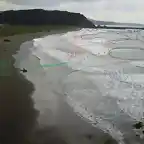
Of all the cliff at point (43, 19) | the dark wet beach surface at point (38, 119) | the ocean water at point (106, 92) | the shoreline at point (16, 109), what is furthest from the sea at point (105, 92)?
the cliff at point (43, 19)

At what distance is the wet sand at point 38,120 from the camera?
5.82 meters

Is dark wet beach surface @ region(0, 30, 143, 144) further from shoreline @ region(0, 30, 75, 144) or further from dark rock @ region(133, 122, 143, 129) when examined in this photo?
dark rock @ region(133, 122, 143, 129)

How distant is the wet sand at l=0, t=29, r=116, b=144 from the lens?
19.1 ft

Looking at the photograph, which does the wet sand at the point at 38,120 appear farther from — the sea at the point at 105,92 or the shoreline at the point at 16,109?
the sea at the point at 105,92

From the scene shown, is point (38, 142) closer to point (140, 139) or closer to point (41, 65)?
point (140, 139)

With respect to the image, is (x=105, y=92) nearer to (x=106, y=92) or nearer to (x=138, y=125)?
(x=106, y=92)

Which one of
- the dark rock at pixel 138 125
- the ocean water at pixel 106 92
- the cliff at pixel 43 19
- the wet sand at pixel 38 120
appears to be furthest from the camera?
the cliff at pixel 43 19

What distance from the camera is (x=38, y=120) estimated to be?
6.79 meters

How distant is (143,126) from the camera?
269 inches

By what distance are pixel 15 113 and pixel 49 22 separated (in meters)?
66.9

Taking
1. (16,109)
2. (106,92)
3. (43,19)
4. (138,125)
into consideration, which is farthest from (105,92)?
(43,19)

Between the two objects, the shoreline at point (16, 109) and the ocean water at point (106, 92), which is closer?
the shoreline at point (16, 109)

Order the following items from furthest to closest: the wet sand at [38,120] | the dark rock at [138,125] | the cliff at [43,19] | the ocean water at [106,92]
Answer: the cliff at [43,19], the ocean water at [106,92], the dark rock at [138,125], the wet sand at [38,120]

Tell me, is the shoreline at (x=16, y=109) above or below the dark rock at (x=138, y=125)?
above
